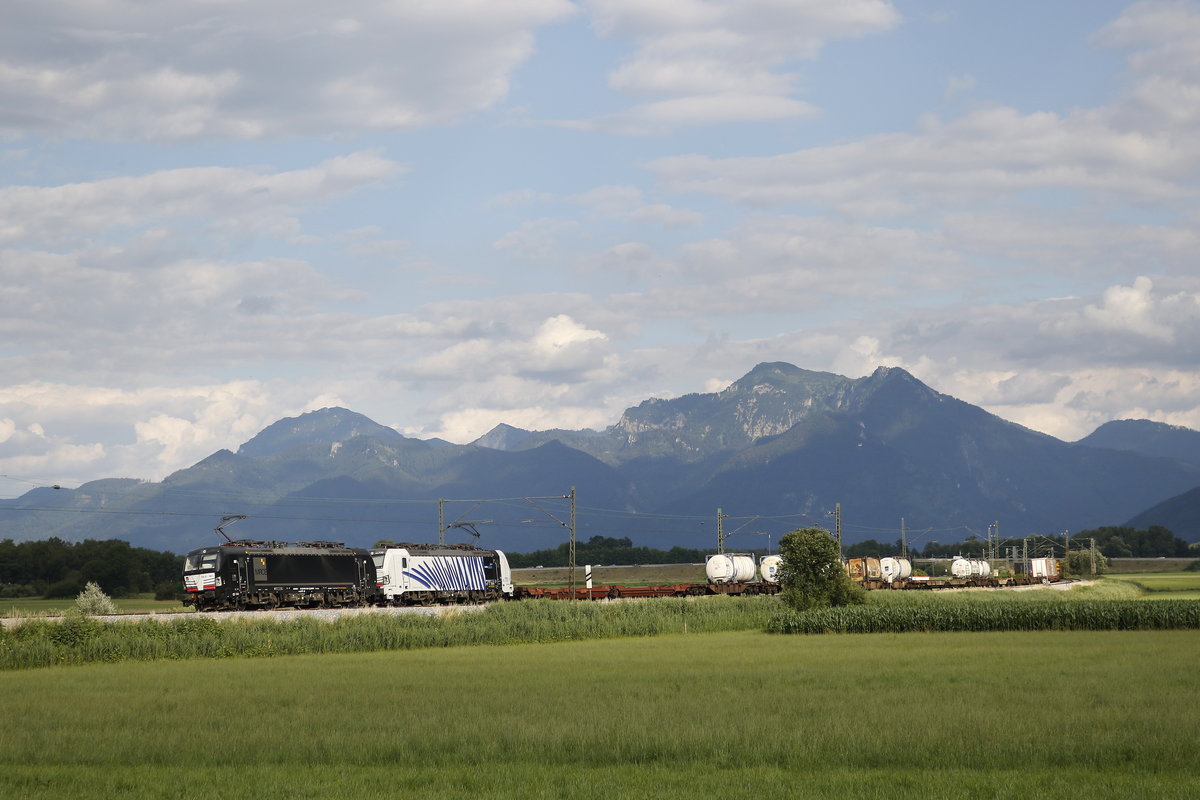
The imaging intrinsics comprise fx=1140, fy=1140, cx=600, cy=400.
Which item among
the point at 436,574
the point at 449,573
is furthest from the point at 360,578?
the point at 449,573

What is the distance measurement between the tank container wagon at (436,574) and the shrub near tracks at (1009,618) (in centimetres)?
2840

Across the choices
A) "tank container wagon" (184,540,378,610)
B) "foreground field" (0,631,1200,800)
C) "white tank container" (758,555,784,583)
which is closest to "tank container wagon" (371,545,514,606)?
"tank container wagon" (184,540,378,610)

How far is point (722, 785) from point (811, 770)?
8.49ft

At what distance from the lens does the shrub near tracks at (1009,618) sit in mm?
65562

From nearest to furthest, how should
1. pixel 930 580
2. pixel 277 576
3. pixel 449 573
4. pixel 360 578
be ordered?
pixel 277 576, pixel 360 578, pixel 449 573, pixel 930 580

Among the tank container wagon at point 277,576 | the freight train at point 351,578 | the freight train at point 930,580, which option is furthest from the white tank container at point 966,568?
the tank container wagon at point 277,576

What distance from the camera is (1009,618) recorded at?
220 feet

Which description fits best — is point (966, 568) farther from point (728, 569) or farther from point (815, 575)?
point (815, 575)

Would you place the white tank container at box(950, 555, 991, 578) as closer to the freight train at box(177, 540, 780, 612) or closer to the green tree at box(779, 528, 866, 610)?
the freight train at box(177, 540, 780, 612)

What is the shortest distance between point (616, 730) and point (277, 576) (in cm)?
5225

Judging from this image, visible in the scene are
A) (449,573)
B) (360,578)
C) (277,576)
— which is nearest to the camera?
(277,576)

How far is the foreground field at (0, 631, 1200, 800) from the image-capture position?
21.2 m

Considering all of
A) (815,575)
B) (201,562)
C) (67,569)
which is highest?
(201,562)

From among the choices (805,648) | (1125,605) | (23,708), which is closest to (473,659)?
(805,648)
